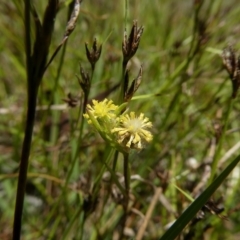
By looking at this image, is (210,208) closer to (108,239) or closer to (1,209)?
(108,239)

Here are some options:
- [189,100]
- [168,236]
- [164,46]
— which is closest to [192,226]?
[168,236]

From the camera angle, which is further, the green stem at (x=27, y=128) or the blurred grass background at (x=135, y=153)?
the blurred grass background at (x=135, y=153)

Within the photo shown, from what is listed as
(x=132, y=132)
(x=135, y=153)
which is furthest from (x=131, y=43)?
(x=135, y=153)

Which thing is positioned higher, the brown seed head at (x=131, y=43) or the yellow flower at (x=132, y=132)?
the brown seed head at (x=131, y=43)

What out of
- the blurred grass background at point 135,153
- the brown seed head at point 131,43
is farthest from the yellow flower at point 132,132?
the blurred grass background at point 135,153

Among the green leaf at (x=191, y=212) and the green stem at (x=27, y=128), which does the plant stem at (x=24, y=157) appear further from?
the green leaf at (x=191, y=212)

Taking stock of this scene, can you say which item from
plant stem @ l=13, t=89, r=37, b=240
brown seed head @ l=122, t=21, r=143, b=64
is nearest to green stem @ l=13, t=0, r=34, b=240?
plant stem @ l=13, t=89, r=37, b=240

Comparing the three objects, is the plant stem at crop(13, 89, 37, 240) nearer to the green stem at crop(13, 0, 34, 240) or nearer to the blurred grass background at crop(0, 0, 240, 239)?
the green stem at crop(13, 0, 34, 240)
